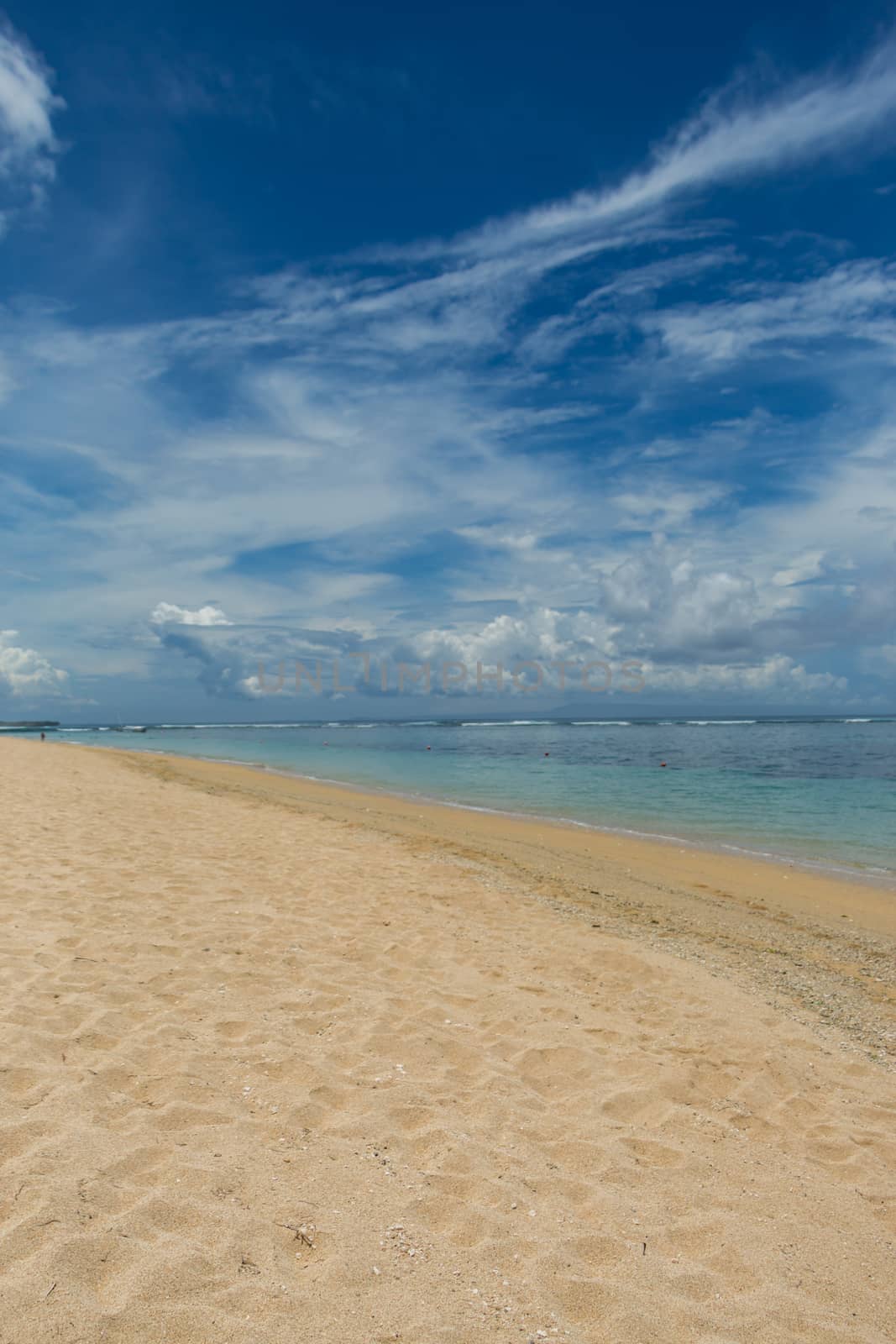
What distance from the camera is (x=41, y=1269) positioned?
2.74m

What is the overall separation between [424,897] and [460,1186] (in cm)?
615

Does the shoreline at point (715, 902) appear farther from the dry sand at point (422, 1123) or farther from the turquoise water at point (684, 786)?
the turquoise water at point (684, 786)

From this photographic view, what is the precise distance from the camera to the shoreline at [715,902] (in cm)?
734

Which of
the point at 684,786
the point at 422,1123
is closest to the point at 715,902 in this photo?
the point at 422,1123

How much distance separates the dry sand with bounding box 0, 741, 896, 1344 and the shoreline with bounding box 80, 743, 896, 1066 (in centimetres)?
9

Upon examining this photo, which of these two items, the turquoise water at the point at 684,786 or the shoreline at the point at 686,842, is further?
the turquoise water at the point at 684,786

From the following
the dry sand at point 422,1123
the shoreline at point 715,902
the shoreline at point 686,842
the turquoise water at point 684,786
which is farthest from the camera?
the turquoise water at point 684,786

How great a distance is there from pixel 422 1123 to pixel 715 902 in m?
8.22

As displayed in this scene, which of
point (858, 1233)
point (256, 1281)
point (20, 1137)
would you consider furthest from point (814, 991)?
point (20, 1137)

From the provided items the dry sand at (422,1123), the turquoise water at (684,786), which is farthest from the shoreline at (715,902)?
the turquoise water at (684,786)

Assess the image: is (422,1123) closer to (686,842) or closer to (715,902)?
(715,902)

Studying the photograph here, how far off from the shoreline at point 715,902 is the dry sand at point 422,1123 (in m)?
0.09

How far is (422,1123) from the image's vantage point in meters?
4.19

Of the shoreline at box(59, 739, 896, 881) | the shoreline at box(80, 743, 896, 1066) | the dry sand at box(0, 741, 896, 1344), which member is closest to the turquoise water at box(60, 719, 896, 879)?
the shoreline at box(59, 739, 896, 881)
